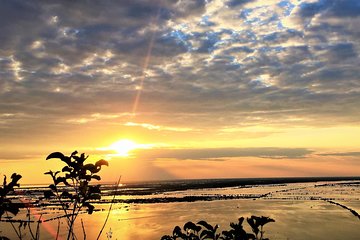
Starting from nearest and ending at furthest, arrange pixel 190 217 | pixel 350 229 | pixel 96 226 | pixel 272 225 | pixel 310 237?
pixel 310 237, pixel 350 229, pixel 272 225, pixel 96 226, pixel 190 217

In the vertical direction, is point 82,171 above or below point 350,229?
above

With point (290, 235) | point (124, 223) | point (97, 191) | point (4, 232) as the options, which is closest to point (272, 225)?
point (290, 235)

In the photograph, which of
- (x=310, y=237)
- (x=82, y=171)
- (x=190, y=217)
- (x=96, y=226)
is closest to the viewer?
(x=82, y=171)

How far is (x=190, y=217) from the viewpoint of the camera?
3966cm

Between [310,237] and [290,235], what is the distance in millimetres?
1357

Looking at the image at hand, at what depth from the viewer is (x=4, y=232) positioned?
31.1 m

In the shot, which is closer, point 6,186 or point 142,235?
point 6,186

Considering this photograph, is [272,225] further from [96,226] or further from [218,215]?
[96,226]

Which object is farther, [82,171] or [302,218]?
[302,218]

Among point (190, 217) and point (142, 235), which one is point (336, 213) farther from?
point (142, 235)

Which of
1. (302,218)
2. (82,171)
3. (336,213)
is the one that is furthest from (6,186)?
(336,213)

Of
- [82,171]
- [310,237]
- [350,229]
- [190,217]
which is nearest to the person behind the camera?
[82,171]

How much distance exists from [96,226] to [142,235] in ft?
25.7

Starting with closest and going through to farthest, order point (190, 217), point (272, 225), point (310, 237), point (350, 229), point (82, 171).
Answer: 1. point (82, 171)
2. point (310, 237)
3. point (350, 229)
4. point (272, 225)
5. point (190, 217)
